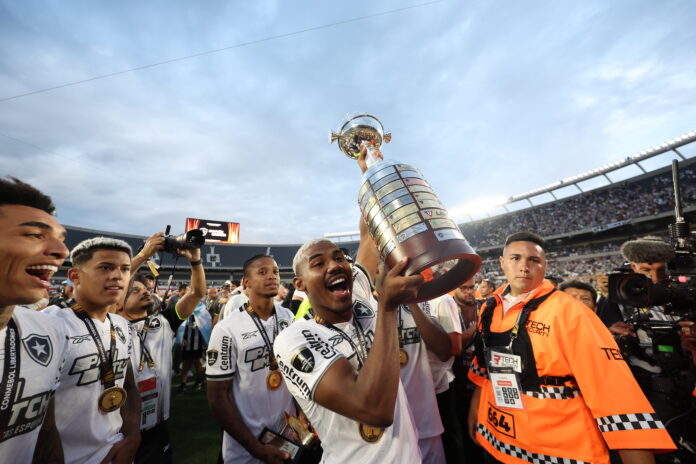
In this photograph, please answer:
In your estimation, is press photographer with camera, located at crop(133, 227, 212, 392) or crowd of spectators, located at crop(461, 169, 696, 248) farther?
crowd of spectators, located at crop(461, 169, 696, 248)

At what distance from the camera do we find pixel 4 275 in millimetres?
1278

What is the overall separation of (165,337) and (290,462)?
99.2 inches

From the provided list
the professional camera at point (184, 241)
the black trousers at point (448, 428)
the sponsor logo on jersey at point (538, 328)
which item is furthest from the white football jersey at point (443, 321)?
the professional camera at point (184, 241)

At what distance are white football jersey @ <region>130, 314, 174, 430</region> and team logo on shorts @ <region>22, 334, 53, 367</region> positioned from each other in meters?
1.07

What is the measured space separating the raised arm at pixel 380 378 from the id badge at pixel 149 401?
273 centimetres

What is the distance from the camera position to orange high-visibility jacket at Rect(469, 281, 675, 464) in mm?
1623

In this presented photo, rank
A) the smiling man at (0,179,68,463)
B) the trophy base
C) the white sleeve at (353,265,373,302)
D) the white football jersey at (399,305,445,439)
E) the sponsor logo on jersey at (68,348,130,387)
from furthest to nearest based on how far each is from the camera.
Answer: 1. the white sleeve at (353,265,373,302)
2. the white football jersey at (399,305,445,439)
3. the sponsor logo on jersey at (68,348,130,387)
4. the smiling man at (0,179,68,463)
5. the trophy base

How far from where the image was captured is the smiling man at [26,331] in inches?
51.7

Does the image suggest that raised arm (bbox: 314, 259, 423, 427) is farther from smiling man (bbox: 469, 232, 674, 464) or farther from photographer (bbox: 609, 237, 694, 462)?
photographer (bbox: 609, 237, 694, 462)

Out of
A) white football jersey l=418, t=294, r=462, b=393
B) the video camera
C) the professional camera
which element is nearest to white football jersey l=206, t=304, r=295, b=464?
the professional camera

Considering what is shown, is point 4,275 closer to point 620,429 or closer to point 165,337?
point 165,337

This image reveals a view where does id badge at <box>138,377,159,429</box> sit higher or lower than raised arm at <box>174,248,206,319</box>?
lower

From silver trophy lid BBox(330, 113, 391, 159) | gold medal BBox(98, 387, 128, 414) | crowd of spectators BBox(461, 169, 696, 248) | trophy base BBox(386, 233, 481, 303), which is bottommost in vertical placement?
gold medal BBox(98, 387, 128, 414)

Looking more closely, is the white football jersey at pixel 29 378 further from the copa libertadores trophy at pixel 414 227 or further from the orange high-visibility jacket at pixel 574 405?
the orange high-visibility jacket at pixel 574 405
